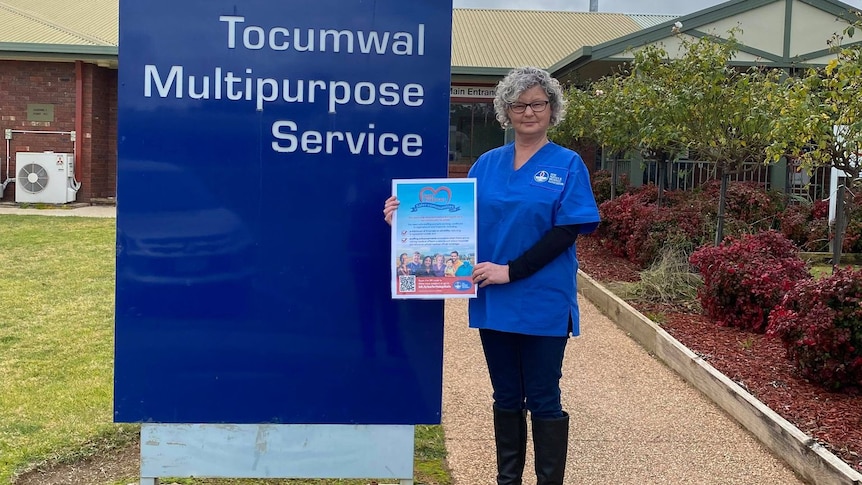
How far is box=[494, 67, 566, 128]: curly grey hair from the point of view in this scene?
9.70 ft

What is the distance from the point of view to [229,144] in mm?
2883

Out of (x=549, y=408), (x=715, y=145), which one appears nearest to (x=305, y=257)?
(x=549, y=408)

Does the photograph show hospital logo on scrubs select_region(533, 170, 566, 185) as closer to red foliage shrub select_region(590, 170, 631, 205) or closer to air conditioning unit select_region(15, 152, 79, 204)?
red foliage shrub select_region(590, 170, 631, 205)

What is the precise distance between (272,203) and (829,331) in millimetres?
3531

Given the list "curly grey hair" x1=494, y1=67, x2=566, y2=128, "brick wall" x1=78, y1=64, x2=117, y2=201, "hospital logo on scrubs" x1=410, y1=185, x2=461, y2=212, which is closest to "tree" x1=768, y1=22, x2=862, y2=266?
"curly grey hair" x1=494, y1=67, x2=566, y2=128

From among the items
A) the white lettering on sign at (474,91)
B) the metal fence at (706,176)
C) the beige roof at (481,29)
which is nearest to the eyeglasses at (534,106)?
the metal fence at (706,176)

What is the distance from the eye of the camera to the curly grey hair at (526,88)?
296 centimetres

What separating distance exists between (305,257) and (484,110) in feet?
65.5

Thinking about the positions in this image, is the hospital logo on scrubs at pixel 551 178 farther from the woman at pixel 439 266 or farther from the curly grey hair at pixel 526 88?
the woman at pixel 439 266

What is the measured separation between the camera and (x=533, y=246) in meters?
2.91

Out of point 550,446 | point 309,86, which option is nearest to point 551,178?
point 309,86

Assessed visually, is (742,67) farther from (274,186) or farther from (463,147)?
(274,186)

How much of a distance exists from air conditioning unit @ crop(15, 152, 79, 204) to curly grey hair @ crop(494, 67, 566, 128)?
18212mm

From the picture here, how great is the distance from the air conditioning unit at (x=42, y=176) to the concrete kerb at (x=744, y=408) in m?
15.4
